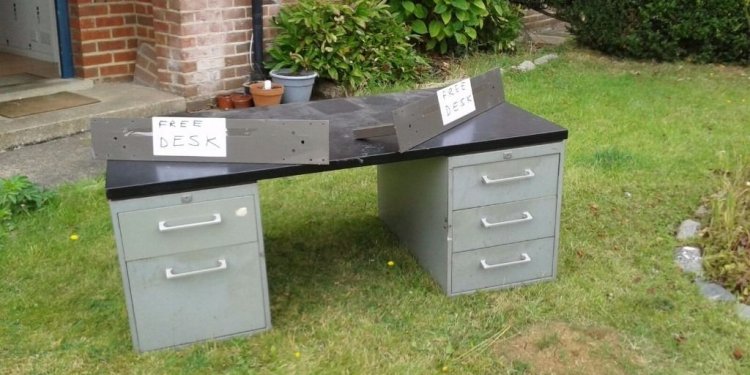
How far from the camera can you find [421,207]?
11.0ft

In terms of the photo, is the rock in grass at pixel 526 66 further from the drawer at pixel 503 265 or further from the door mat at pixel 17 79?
the door mat at pixel 17 79

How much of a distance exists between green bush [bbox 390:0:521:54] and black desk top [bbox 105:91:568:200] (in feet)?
10.4

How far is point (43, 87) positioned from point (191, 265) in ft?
12.0

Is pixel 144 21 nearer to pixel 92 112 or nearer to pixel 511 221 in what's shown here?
pixel 92 112

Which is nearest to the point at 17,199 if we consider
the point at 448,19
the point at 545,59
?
the point at 448,19

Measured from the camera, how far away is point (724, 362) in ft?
9.04

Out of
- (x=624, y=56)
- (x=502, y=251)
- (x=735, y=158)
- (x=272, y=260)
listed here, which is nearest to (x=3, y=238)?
(x=272, y=260)

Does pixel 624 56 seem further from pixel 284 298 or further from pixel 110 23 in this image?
pixel 284 298

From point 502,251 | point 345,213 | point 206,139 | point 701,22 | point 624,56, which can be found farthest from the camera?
point 624,56

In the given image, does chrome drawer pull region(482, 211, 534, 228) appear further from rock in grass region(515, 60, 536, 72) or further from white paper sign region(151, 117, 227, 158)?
rock in grass region(515, 60, 536, 72)

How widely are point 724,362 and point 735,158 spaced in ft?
7.05

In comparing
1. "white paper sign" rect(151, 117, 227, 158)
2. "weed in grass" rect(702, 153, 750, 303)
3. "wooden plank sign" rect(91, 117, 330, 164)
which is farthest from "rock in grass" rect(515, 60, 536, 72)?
"white paper sign" rect(151, 117, 227, 158)

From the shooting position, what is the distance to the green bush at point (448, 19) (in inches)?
263

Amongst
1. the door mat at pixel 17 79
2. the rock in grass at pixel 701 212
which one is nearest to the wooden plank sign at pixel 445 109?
the rock in grass at pixel 701 212
